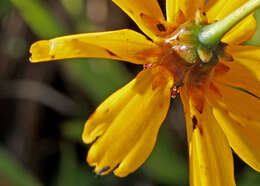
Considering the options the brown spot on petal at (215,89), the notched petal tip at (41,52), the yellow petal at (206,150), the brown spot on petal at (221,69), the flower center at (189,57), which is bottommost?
the yellow petal at (206,150)

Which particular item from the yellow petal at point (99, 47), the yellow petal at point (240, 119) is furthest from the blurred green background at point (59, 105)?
the yellow petal at point (99, 47)

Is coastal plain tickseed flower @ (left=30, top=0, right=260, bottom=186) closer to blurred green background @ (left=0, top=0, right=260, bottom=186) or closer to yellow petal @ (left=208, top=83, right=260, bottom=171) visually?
yellow petal @ (left=208, top=83, right=260, bottom=171)

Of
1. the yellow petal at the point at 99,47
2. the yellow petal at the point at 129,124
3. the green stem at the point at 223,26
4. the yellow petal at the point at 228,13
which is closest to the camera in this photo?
the green stem at the point at 223,26

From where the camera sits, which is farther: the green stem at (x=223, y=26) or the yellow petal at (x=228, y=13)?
the yellow petal at (x=228, y=13)

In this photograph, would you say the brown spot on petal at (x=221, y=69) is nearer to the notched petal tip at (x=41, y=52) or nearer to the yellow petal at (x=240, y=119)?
the yellow petal at (x=240, y=119)

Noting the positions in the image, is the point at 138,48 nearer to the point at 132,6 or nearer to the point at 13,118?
the point at 132,6

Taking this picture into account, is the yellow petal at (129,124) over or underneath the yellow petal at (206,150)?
over

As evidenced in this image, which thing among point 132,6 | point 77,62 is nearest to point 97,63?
point 77,62

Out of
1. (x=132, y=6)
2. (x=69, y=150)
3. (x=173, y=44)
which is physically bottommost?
(x=69, y=150)
